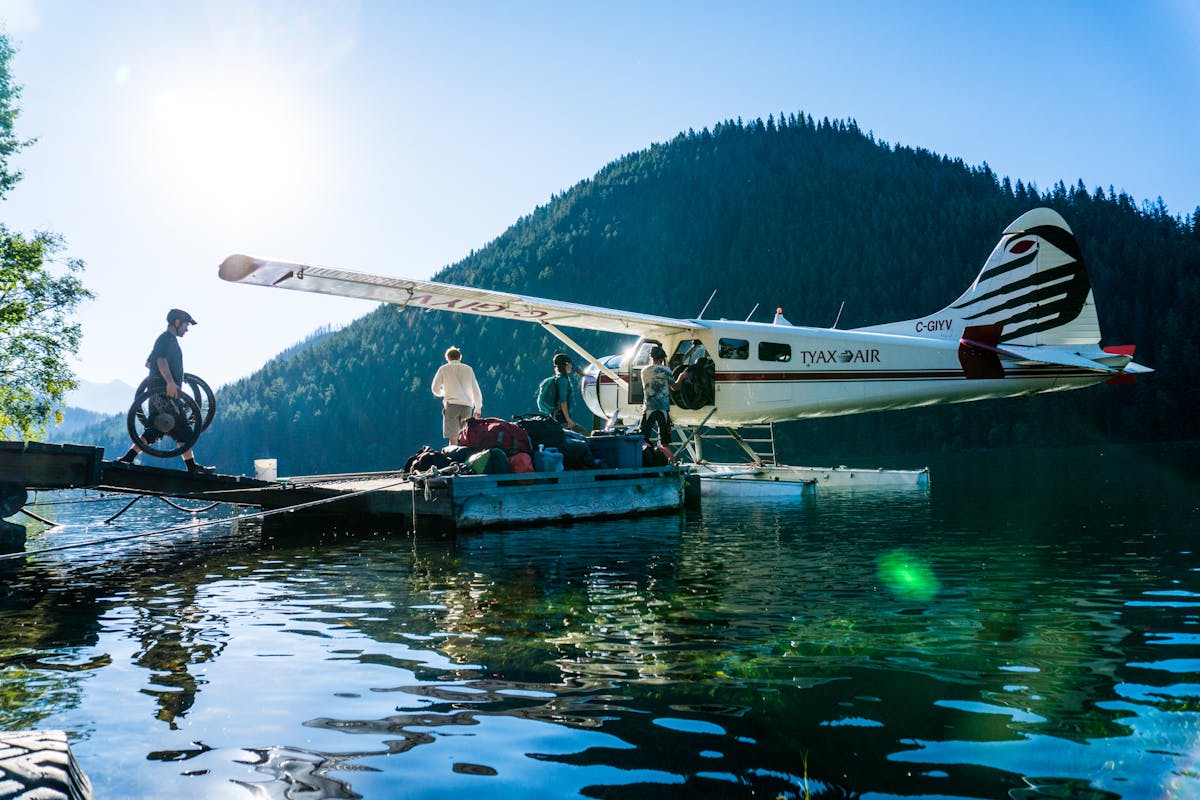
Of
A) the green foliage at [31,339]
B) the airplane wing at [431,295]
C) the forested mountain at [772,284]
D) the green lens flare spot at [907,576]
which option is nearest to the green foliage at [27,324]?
the green foliage at [31,339]

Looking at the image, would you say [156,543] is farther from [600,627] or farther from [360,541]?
[600,627]

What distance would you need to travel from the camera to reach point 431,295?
1397 centimetres

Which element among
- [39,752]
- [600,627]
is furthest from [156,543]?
[39,752]

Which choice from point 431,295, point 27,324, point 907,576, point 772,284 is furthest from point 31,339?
point 772,284

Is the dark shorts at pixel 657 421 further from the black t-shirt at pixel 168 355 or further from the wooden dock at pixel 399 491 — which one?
the black t-shirt at pixel 168 355

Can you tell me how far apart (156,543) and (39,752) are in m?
10.6

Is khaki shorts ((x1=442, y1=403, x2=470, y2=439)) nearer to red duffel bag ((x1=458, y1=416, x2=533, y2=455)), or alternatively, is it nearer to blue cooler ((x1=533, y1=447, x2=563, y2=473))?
red duffel bag ((x1=458, y1=416, x2=533, y2=455))

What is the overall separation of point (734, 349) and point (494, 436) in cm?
724

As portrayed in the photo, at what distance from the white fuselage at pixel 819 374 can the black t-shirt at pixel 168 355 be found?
961 cm

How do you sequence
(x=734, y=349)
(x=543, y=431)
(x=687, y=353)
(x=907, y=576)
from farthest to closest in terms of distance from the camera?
(x=687, y=353) → (x=734, y=349) → (x=543, y=431) → (x=907, y=576)

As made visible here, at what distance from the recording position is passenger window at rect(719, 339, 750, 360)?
1620cm

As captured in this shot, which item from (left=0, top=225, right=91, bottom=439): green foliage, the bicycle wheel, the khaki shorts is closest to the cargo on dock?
the bicycle wheel

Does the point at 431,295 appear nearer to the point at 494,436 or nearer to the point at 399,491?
the point at 494,436

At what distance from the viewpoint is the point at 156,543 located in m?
11.0
